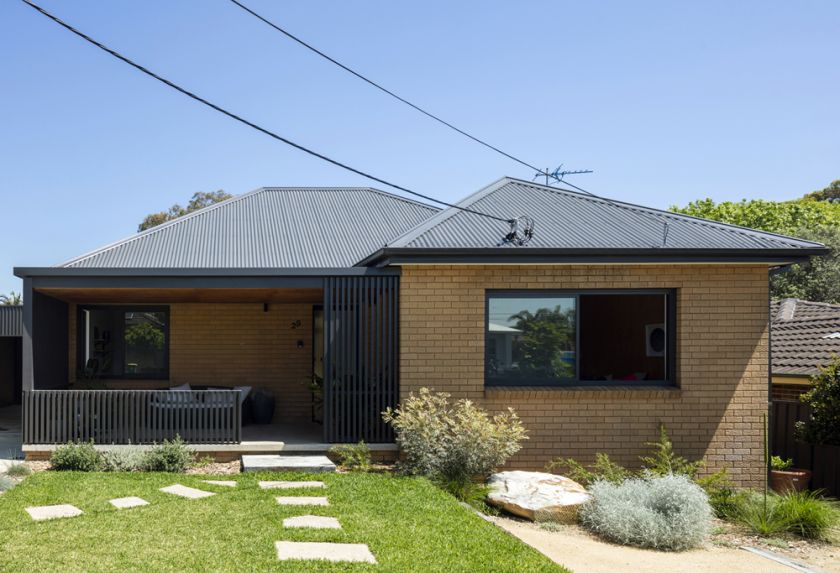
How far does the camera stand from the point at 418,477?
1121cm

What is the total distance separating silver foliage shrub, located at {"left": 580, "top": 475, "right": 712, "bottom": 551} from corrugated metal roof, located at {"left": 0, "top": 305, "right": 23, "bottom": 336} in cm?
1610

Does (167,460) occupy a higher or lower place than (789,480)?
higher

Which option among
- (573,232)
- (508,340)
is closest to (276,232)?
(508,340)

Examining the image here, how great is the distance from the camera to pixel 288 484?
10.7m

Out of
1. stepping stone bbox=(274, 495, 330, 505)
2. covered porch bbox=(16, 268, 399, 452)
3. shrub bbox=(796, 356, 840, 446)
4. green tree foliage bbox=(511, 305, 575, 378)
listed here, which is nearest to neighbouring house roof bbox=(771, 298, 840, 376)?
shrub bbox=(796, 356, 840, 446)

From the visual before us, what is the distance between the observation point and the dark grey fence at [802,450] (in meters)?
13.1

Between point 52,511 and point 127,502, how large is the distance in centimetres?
80

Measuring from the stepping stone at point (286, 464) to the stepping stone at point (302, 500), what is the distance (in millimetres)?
1847

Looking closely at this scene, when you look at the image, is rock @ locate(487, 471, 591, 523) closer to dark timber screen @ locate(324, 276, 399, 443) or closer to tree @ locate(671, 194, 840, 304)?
dark timber screen @ locate(324, 276, 399, 443)

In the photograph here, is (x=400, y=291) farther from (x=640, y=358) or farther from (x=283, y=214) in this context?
(x=283, y=214)

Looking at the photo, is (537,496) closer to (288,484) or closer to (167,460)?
(288,484)

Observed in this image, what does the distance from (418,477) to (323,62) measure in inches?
240

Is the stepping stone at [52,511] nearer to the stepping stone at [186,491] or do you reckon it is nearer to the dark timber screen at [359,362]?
the stepping stone at [186,491]

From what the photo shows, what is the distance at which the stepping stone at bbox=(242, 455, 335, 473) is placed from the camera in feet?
38.0
